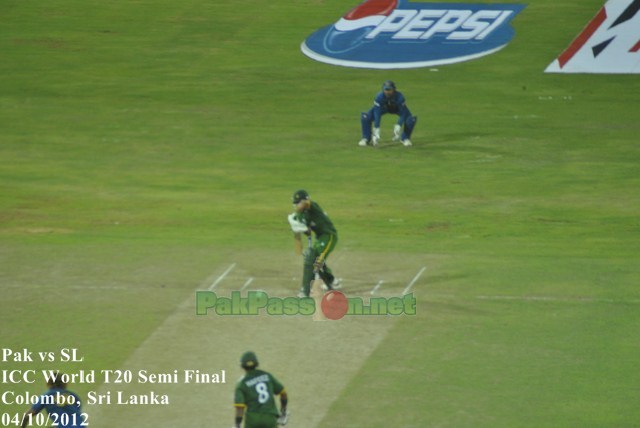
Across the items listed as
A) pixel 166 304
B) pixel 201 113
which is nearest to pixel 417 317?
pixel 166 304

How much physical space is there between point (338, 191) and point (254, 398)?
17.5m

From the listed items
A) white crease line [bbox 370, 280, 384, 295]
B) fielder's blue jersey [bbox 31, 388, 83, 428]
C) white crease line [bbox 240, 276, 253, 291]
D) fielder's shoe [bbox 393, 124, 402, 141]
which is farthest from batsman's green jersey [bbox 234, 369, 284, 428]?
fielder's shoe [bbox 393, 124, 402, 141]

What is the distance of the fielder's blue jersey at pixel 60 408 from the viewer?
20.1 metres

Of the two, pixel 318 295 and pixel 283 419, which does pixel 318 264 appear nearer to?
pixel 318 295

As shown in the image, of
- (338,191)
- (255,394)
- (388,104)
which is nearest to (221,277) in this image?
(338,191)

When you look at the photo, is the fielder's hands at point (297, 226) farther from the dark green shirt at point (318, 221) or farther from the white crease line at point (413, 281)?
the white crease line at point (413, 281)

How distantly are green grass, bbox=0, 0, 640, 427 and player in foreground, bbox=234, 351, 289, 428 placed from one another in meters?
2.59

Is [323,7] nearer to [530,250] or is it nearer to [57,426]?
[530,250]

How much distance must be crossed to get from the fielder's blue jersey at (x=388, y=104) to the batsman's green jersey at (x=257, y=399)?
21158 millimetres

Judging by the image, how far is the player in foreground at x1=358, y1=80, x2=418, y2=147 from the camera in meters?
40.2

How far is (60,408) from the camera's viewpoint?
2017 cm

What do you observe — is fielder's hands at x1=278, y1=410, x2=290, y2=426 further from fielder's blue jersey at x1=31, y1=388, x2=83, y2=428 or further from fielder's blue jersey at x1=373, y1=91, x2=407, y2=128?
fielder's blue jersey at x1=373, y1=91, x2=407, y2=128

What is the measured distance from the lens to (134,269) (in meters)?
30.3

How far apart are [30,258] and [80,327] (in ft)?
17.7
